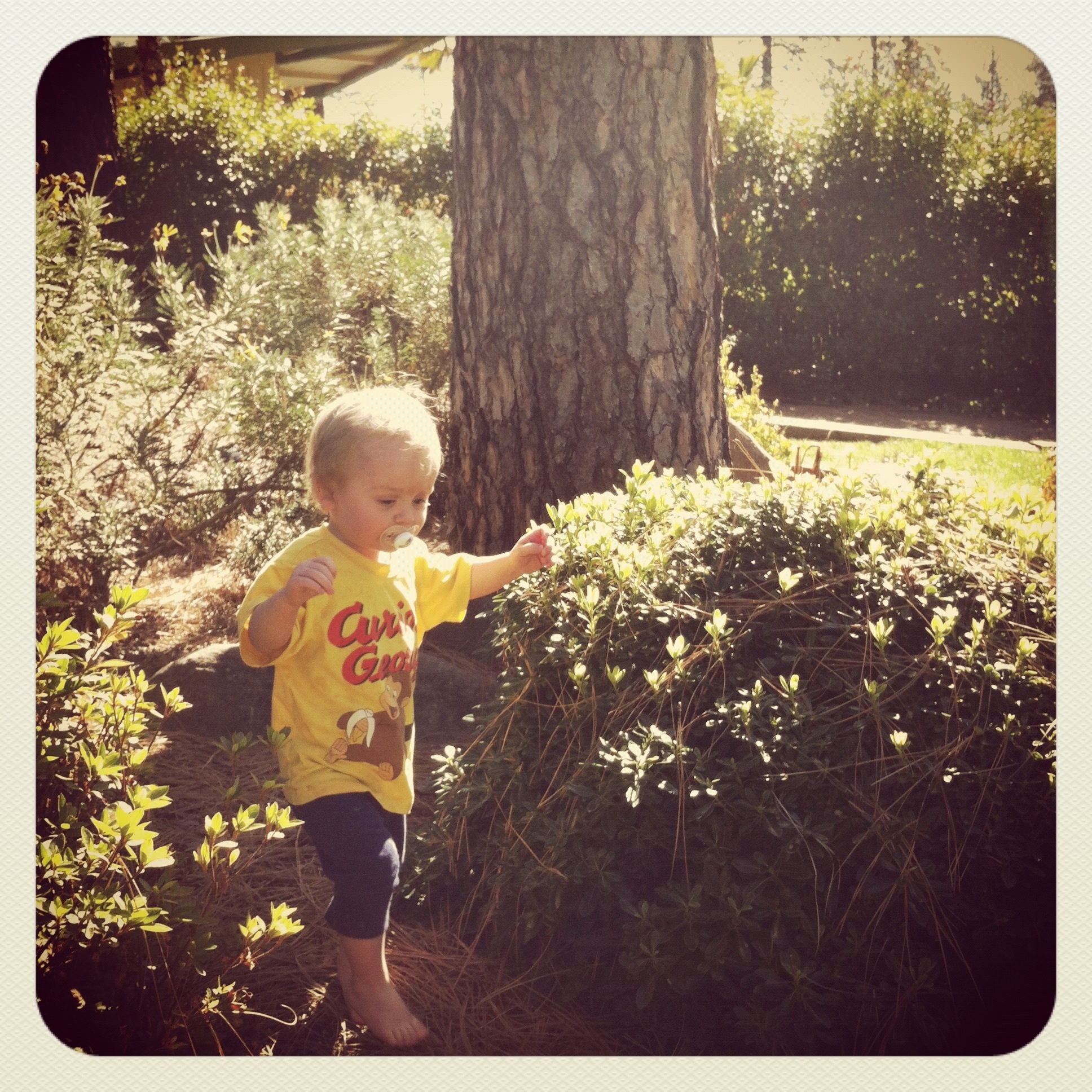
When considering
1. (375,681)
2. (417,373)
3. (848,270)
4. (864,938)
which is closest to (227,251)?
(417,373)

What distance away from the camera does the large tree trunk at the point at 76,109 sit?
233 cm

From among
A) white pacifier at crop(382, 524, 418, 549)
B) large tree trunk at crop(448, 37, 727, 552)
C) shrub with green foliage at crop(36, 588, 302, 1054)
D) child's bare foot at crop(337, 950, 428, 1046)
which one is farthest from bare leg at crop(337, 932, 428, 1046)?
large tree trunk at crop(448, 37, 727, 552)

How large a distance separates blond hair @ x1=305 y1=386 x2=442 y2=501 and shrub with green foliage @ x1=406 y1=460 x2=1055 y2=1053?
438mm

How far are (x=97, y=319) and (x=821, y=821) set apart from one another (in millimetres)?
2350

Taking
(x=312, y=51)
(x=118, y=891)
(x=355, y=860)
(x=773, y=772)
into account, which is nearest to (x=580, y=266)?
(x=312, y=51)

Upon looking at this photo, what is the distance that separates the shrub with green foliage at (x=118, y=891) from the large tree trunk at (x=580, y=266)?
126cm

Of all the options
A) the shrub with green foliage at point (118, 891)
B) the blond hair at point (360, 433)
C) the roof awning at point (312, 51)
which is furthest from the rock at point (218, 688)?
the roof awning at point (312, 51)

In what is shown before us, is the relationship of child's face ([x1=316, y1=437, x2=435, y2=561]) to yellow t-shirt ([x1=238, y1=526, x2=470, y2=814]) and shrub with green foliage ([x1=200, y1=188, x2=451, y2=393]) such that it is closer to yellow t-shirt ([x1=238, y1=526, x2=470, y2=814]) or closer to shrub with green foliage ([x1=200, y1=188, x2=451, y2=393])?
yellow t-shirt ([x1=238, y1=526, x2=470, y2=814])

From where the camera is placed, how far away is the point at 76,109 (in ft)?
7.89

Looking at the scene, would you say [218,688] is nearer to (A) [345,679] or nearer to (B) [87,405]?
(A) [345,679]

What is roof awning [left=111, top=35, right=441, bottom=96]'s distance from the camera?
2.34 meters

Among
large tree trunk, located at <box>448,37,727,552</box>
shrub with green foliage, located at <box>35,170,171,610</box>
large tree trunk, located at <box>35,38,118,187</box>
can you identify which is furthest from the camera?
large tree trunk, located at <box>448,37,727,552</box>

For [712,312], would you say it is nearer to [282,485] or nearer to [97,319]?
[282,485]

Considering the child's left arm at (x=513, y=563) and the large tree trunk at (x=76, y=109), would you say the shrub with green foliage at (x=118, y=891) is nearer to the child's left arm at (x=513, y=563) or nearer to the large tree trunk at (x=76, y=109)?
the child's left arm at (x=513, y=563)
